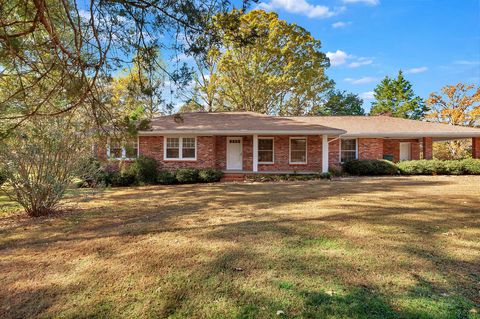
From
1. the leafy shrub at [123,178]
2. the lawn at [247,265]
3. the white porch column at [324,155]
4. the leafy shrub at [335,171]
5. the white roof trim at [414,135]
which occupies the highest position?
the white roof trim at [414,135]

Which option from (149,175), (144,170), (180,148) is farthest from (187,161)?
(144,170)

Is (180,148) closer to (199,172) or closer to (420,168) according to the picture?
(199,172)

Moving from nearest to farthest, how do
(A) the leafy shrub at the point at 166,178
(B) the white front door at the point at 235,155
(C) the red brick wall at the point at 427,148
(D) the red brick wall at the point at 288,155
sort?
(A) the leafy shrub at the point at 166,178 → (D) the red brick wall at the point at 288,155 → (B) the white front door at the point at 235,155 → (C) the red brick wall at the point at 427,148

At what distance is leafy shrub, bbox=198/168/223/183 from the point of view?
15336mm

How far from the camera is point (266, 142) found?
18.0m

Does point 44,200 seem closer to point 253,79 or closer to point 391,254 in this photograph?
point 391,254

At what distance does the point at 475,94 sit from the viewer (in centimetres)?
2766

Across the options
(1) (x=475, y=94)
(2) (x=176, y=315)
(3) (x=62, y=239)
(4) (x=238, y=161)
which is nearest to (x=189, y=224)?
(3) (x=62, y=239)

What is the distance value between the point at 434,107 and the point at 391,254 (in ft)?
109

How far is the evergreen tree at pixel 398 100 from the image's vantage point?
3784 centimetres

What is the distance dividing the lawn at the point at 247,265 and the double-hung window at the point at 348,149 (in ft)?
41.3

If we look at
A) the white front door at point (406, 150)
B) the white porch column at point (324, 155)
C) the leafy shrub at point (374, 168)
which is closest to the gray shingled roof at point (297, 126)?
the white porch column at point (324, 155)

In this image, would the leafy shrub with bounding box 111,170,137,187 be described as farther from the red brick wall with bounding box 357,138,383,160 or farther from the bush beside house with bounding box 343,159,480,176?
the red brick wall with bounding box 357,138,383,160

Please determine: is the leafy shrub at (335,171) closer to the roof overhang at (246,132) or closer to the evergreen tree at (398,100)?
the roof overhang at (246,132)
